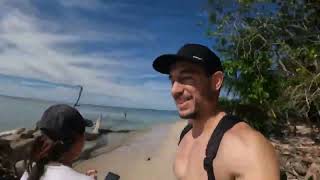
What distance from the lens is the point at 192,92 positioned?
252cm

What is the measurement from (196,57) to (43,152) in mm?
926

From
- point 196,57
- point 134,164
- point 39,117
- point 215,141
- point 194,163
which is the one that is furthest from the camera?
point 134,164

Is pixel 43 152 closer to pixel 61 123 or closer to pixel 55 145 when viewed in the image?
pixel 55 145

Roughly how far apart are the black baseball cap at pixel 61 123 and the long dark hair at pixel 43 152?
0.03 m

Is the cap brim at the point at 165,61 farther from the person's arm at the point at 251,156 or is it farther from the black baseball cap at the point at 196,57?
the person's arm at the point at 251,156

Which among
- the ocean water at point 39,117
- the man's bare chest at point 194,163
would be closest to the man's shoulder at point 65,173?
the man's bare chest at point 194,163

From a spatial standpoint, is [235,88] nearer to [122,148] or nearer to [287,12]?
[287,12]

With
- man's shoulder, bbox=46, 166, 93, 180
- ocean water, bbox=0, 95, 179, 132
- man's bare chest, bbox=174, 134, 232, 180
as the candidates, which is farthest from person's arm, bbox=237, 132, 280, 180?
ocean water, bbox=0, 95, 179, 132

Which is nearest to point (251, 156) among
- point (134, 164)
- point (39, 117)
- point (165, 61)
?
point (165, 61)

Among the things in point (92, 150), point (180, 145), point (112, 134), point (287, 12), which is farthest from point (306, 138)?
point (112, 134)

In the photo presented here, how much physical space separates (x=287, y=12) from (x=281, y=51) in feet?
3.59

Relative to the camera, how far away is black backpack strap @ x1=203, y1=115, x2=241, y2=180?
7.55 ft

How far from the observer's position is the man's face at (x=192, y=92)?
98.9 inches

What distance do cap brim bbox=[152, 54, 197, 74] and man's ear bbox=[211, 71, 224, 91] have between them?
136 millimetres
